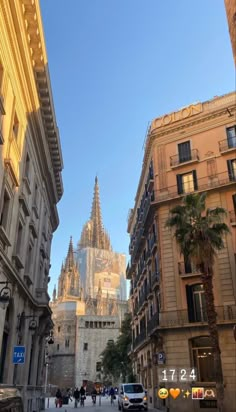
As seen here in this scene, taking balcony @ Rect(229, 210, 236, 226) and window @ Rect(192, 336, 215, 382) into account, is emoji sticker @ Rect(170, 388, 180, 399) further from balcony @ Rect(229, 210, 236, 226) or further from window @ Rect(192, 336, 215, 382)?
balcony @ Rect(229, 210, 236, 226)

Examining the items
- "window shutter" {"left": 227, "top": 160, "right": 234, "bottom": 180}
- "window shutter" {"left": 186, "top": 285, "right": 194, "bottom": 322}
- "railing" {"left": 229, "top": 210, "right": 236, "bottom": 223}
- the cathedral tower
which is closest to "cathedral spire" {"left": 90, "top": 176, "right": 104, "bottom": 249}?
the cathedral tower

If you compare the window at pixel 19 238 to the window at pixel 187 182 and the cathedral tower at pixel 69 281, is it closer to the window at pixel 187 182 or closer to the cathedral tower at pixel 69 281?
the window at pixel 187 182

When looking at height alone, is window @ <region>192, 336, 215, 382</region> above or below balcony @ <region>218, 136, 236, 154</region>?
below

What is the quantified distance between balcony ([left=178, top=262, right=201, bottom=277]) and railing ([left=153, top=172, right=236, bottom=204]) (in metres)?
4.98

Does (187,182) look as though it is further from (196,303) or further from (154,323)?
A: (154,323)

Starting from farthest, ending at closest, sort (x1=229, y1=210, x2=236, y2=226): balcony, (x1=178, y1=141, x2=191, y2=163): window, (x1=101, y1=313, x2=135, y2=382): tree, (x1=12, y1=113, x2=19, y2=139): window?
(x1=101, y1=313, x2=135, y2=382): tree < (x1=178, y1=141, x2=191, y2=163): window < (x1=229, y1=210, x2=236, y2=226): balcony < (x1=12, y1=113, x2=19, y2=139): window

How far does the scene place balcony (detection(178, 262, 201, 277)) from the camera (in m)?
25.3

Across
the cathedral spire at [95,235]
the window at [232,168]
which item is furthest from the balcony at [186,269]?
the cathedral spire at [95,235]

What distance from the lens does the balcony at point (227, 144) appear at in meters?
27.3

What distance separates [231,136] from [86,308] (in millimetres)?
79729

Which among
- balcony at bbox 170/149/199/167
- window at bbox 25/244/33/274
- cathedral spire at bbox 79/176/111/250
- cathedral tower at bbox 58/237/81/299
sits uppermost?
cathedral spire at bbox 79/176/111/250

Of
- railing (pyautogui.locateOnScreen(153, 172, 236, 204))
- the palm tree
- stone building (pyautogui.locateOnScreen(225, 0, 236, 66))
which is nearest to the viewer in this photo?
stone building (pyautogui.locateOnScreen(225, 0, 236, 66))

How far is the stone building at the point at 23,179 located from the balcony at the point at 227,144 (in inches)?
447

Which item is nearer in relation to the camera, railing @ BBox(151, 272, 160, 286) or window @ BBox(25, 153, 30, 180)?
window @ BBox(25, 153, 30, 180)
